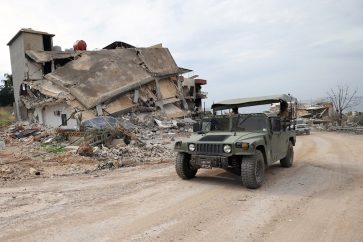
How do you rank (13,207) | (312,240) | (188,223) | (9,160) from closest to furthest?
(312,240) → (188,223) → (13,207) → (9,160)

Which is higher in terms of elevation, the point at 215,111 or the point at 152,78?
the point at 152,78

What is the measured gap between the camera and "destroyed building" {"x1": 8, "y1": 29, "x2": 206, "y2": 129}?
28547 mm

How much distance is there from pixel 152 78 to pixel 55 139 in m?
15.5

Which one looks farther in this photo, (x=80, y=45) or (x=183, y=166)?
(x=80, y=45)

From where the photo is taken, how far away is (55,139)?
1911 cm

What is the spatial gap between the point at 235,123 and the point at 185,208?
3.55 metres

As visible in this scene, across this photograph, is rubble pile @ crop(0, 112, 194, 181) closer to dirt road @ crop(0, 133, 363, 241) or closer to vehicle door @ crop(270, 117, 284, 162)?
dirt road @ crop(0, 133, 363, 241)

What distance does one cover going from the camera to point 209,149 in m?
8.27

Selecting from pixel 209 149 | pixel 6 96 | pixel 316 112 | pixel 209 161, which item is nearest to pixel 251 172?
pixel 209 161

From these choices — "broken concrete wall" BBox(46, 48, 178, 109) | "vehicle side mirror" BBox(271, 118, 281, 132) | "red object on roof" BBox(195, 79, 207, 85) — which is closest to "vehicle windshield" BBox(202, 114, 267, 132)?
"vehicle side mirror" BBox(271, 118, 281, 132)

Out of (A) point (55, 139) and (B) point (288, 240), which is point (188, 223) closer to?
(B) point (288, 240)

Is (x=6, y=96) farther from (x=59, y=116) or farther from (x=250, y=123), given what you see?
(x=250, y=123)

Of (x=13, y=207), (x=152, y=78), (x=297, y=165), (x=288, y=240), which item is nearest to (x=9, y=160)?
(x=13, y=207)

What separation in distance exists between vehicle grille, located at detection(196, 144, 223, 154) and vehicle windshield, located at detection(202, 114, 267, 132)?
4.18ft
